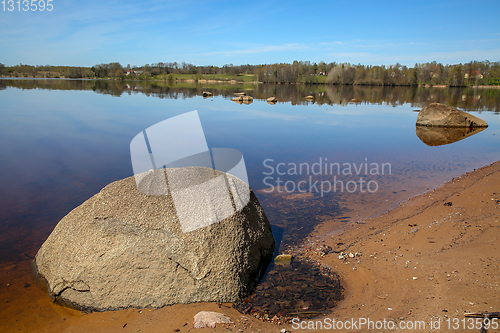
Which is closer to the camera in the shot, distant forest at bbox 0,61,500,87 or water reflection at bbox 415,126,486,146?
water reflection at bbox 415,126,486,146

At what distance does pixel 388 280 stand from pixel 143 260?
4.02 meters

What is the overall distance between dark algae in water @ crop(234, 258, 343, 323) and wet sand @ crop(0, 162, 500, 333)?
0.21 metres

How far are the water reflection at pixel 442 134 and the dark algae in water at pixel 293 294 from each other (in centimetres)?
1674

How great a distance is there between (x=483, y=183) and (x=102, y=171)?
500 inches

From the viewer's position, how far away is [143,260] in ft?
15.4

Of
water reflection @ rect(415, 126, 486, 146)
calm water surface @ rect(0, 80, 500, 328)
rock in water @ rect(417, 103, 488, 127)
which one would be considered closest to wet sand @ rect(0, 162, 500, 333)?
calm water surface @ rect(0, 80, 500, 328)

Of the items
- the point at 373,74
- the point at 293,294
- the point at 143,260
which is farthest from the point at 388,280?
the point at 373,74

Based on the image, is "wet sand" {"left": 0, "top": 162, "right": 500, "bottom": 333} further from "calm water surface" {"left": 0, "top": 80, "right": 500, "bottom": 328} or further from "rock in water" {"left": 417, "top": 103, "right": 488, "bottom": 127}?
"rock in water" {"left": 417, "top": 103, "right": 488, "bottom": 127}

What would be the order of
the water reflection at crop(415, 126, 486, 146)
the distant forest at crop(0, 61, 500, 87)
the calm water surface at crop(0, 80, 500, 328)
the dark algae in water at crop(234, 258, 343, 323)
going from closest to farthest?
the dark algae in water at crop(234, 258, 343, 323)
the calm water surface at crop(0, 80, 500, 328)
the water reflection at crop(415, 126, 486, 146)
the distant forest at crop(0, 61, 500, 87)

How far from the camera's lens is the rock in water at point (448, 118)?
23.8 m

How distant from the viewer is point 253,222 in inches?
224

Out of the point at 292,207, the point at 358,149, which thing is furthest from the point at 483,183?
the point at 358,149

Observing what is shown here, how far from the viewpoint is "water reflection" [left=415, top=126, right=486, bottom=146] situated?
19.4m

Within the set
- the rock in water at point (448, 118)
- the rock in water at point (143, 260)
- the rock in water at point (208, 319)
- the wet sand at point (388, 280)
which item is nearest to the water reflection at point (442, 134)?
the rock in water at point (448, 118)
